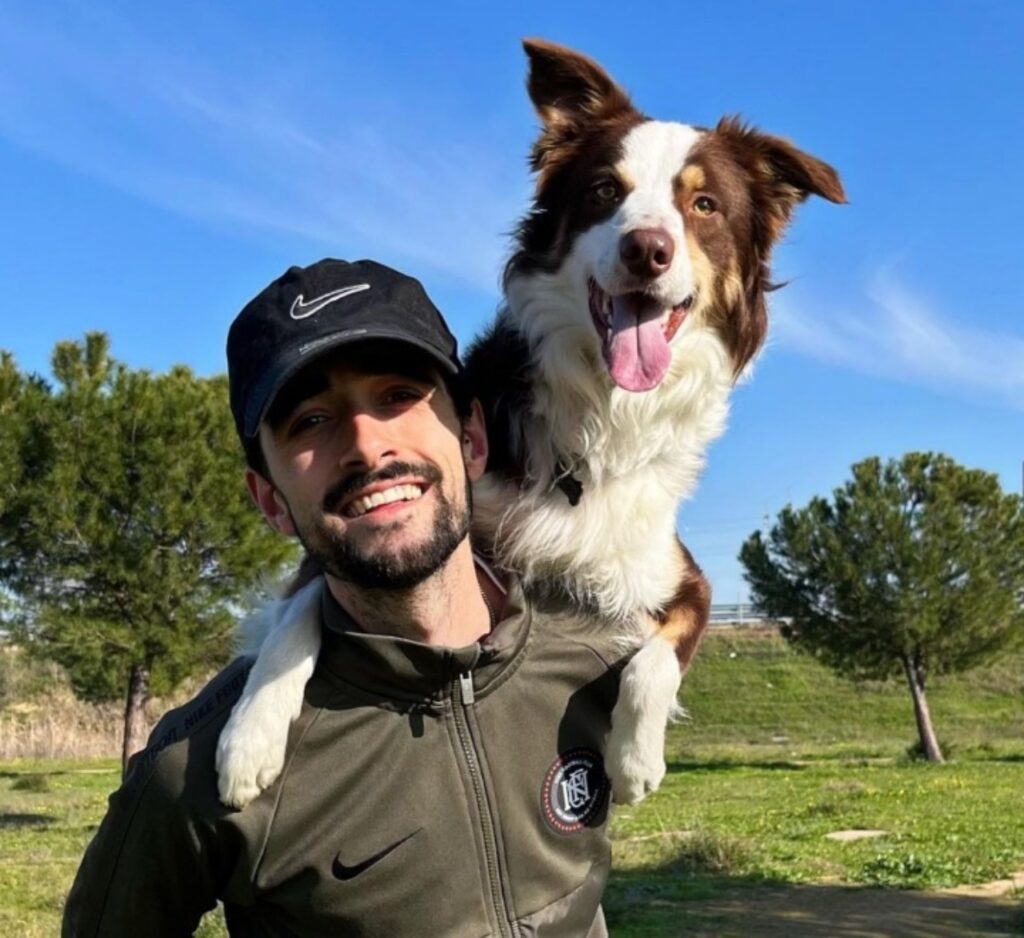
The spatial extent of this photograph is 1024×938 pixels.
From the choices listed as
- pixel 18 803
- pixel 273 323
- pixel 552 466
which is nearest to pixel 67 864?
pixel 18 803

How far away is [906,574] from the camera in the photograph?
25984 millimetres

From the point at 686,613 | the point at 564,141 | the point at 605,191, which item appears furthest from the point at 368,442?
the point at 564,141

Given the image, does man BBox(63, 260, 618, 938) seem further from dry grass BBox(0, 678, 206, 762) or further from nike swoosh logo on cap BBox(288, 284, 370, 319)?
dry grass BBox(0, 678, 206, 762)

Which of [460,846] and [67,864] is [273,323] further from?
[67,864]

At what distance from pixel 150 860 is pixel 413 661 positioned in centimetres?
57

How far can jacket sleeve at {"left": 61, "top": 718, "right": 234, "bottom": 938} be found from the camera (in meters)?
2.05

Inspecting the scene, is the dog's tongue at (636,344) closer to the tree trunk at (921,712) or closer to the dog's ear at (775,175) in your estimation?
the dog's ear at (775,175)

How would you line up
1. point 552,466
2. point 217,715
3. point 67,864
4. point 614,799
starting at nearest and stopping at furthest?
point 217,715, point 614,799, point 552,466, point 67,864

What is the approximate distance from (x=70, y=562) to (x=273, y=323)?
52.1 ft

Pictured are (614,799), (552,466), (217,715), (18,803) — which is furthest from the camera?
(18,803)

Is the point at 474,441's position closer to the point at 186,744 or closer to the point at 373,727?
the point at 373,727

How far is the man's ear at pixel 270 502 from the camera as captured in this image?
2.42 metres

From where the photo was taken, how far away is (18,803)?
649 inches

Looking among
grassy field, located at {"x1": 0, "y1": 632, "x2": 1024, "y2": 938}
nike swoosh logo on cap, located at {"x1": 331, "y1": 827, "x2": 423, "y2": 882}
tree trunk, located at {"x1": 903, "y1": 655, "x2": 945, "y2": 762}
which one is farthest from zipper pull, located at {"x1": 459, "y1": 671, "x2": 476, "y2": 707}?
tree trunk, located at {"x1": 903, "y1": 655, "x2": 945, "y2": 762}
